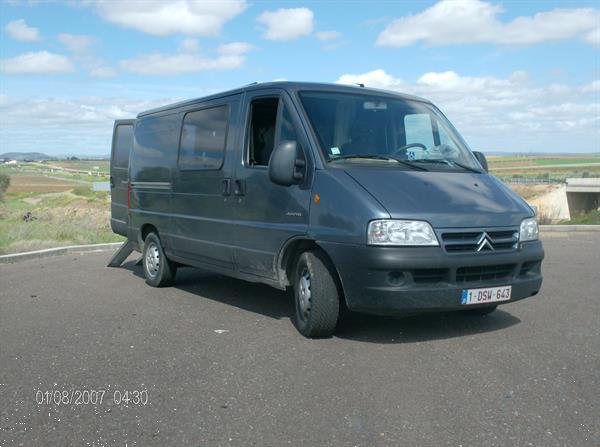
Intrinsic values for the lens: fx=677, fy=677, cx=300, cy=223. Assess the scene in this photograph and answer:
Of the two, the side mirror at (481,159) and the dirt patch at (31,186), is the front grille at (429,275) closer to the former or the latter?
the side mirror at (481,159)

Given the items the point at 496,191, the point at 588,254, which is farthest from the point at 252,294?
the point at 588,254

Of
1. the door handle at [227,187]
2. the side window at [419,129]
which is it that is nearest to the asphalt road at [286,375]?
the door handle at [227,187]

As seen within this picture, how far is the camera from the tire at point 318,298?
591 centimetres

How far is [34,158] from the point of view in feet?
538

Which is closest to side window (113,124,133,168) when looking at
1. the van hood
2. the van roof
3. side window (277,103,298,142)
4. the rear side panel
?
the rear side panel

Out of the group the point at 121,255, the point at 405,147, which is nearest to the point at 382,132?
the point at 405,147

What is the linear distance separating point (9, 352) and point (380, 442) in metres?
3.61

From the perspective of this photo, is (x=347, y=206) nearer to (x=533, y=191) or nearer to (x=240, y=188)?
(x=240, y=188)

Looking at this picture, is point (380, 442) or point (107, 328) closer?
point (380, 442)

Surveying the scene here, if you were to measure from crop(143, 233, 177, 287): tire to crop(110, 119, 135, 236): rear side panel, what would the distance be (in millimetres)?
1334

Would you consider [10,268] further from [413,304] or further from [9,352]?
[413,304]

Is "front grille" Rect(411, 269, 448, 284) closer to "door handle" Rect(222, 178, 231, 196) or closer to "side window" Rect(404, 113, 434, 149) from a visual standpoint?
"side window" Rect(404, 113, 434, 149)

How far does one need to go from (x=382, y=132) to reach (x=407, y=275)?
1.78 meters

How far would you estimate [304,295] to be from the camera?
6223mm
